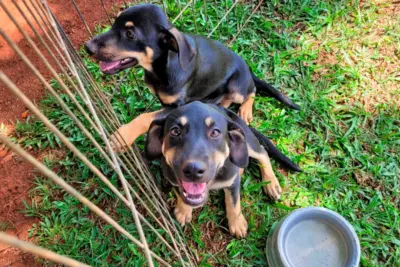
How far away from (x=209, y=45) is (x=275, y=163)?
115 cm

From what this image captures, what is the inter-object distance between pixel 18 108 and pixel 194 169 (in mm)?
2259

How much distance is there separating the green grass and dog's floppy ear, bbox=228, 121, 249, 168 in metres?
0.65

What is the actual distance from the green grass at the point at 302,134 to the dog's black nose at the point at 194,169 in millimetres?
981

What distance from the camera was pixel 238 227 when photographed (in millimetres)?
2990

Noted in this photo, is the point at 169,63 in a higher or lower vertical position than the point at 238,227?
higher

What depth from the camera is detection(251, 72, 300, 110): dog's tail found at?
11.6 feet

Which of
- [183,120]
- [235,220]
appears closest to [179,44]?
[183,120]

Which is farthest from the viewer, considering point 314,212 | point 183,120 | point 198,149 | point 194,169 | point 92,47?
point 92,47

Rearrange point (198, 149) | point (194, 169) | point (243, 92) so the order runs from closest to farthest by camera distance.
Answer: point (194, 169), point (198, 149), point (243, 92)

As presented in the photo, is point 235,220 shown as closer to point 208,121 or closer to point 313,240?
point 313,240

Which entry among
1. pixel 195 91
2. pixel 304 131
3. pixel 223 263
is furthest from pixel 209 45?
pixel 223 263

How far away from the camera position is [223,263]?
295 centimetres

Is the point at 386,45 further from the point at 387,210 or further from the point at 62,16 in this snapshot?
the point at 62,16

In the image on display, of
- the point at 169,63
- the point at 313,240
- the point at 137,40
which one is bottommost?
the point at 313,240
